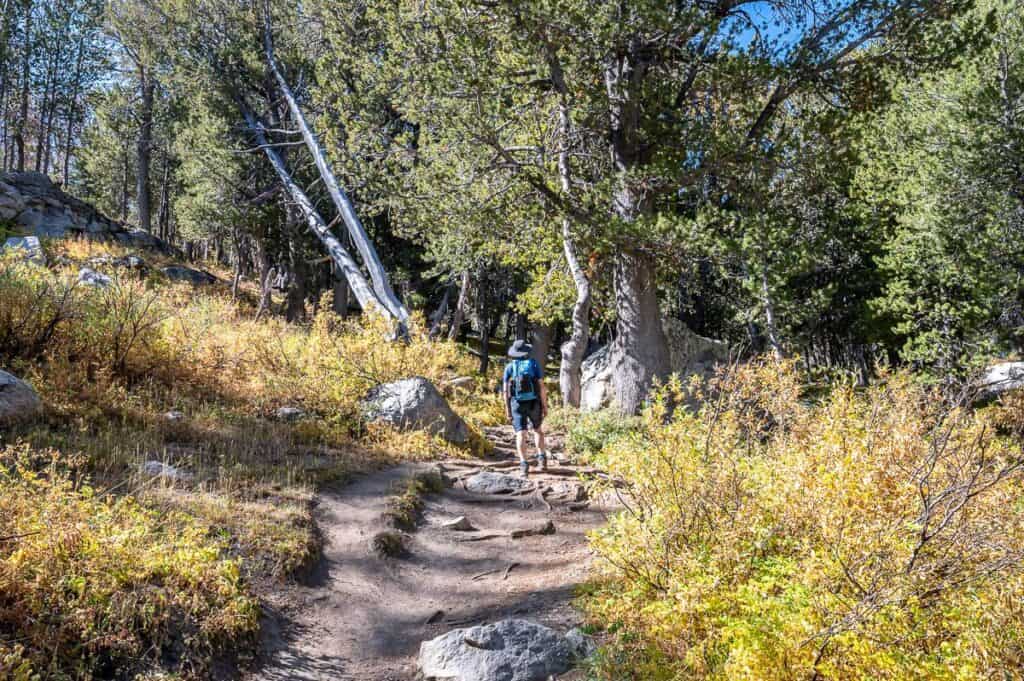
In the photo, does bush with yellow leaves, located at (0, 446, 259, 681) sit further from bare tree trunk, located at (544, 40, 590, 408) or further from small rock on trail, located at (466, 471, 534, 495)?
bare tree trunk, located at (544, 40, 590, 408)

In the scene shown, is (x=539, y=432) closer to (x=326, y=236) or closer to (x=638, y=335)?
(x=638, y=335)

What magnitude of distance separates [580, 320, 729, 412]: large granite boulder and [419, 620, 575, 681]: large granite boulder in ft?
34.0

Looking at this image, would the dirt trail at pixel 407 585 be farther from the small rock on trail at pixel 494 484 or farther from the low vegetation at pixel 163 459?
the small rock on trail at pixel 494 484

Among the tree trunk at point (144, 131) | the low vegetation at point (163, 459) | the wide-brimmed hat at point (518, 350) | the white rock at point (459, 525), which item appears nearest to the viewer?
the low vegetation at point (163, 459)

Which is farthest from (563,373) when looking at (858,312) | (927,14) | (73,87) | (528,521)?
(73,87)

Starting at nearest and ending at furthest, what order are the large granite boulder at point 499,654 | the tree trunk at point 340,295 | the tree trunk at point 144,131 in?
the large granite boulder at point 499,654 → the tree trunk at point 340,295 → the tree trunk at point 144,131

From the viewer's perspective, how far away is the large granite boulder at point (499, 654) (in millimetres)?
3389

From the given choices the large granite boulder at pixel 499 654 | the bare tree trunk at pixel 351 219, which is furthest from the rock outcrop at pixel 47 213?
the large granite boulder at pixel 499 654

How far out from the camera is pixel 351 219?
15.1m

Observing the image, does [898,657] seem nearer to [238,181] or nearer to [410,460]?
[410,460]

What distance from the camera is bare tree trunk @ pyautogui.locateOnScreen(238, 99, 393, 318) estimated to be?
14197 millimetres

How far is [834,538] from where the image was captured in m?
2.71

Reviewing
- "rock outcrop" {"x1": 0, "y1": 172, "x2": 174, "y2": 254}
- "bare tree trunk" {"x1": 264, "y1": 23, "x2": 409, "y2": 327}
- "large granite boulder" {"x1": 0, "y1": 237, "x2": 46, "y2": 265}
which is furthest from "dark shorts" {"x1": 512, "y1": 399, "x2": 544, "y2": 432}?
Result: "rock outcrop" {"x1": 0, "y1": 172, "x2": 174, "y2": 254}

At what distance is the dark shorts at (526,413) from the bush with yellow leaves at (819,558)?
400 cm
